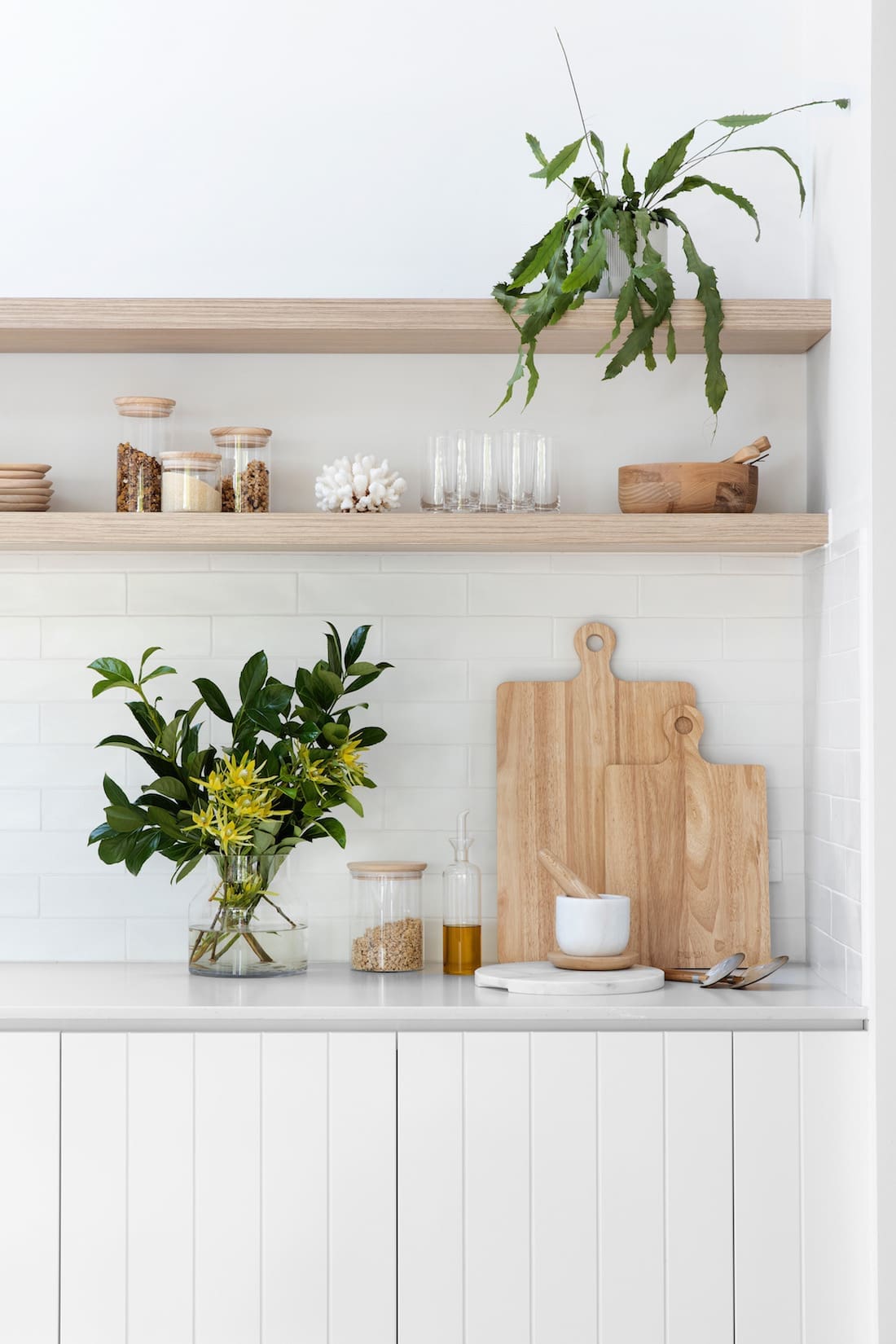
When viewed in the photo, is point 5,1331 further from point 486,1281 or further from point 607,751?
point 607,751

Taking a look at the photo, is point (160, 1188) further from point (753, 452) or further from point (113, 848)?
point (753, 452)

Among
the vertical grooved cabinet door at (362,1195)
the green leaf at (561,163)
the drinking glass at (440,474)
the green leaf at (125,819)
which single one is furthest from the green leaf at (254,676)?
the green leaf at (561,163)

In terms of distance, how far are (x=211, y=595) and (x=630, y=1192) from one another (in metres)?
1.31

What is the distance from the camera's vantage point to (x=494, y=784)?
2494 millimetres

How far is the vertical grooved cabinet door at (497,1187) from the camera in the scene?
2021 millimetres

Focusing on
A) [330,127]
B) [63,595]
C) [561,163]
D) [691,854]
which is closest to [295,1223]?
[691,854]

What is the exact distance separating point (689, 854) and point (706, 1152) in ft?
1.86

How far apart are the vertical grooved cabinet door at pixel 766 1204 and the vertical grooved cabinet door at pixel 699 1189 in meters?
0.02

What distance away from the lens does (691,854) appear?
95.3 inches

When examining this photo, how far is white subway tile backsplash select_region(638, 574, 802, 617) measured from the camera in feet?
8.21

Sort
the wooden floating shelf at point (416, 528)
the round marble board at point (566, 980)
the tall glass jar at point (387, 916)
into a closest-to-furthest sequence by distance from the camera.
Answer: the round marble board at point (566, 980) → the wooden floating shelf at point (416, 528) → the tall glass jar at point (387, 916)

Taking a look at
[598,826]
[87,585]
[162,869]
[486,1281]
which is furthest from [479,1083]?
[87,585]

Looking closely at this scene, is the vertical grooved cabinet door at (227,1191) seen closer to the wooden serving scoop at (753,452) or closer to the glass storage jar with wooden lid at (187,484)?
the glass storage jar with wooden lid at (187,484)

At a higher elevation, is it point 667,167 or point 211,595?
point 667,167
